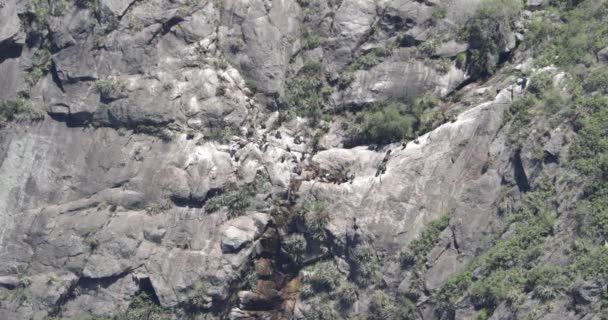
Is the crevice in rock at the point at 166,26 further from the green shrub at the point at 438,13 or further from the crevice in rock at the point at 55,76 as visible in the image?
the green shrub at the point at 438,13

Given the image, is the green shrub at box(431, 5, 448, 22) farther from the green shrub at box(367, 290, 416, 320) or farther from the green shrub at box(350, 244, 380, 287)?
the green shrub at box(367, 290, 416, 320)

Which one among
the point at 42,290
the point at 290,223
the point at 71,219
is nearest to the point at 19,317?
the point at 42,290

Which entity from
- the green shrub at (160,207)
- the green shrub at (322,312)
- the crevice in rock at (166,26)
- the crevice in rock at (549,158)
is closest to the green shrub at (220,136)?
the green shrub at (160,207)

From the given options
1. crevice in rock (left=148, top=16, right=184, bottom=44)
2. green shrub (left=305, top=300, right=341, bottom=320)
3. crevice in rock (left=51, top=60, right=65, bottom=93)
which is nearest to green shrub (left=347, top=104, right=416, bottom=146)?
green shrub (left=305, top=300, right=341, bottom=320)

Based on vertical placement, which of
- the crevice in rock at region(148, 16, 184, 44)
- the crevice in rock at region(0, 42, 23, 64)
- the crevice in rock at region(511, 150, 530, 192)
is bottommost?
the crevice in rock at region(511, 150, 530, 192)

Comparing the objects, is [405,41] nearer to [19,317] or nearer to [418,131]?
[418,131]
